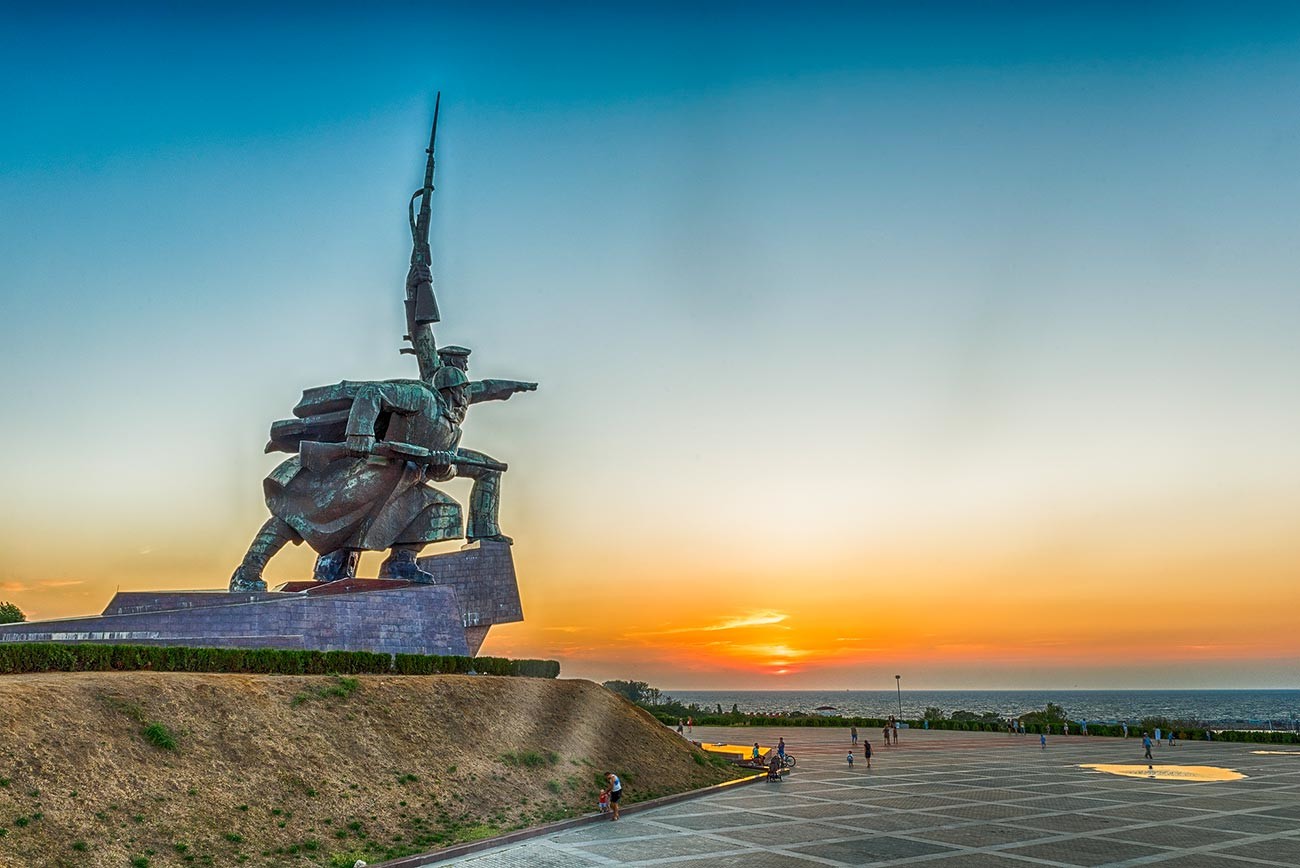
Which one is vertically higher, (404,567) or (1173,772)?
(404,567)

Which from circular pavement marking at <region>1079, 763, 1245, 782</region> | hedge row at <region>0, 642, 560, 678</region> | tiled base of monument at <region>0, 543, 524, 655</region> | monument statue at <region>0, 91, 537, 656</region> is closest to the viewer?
hedge row at <region>0, 642, 560, 678</region>

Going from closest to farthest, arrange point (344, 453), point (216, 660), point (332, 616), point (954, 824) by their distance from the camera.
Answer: point (954, 824) < point (216, 660) < point (332, 616) < point (344, 453)

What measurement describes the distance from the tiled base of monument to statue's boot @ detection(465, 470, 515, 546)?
454 mm

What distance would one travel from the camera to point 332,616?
25.1 m

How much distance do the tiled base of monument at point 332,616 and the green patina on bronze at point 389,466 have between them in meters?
1.31

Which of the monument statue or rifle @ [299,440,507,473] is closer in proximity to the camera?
the monument statue

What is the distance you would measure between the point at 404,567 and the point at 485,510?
3.48m

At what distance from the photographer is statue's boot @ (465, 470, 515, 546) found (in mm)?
32625

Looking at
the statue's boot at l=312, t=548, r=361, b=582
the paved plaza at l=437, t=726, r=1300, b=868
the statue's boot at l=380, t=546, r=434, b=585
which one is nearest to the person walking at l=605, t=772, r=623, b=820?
the paved plaza at l=437, t=726, r=1300, b=868

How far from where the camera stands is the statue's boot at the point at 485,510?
3262cm

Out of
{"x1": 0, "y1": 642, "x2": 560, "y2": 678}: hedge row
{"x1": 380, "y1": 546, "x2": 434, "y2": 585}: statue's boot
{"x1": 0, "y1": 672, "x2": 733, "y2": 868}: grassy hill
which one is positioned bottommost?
{"x1": 0, "y1": 672, "x2": 733, "y2": 868}: grassy hill

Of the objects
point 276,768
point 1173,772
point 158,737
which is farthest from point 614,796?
point 1173,772

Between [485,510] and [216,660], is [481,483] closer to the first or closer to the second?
[485,510]

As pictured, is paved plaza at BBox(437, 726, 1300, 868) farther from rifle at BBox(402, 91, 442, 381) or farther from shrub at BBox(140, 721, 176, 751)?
rifle at BBox(402, 91, 442, 381)
